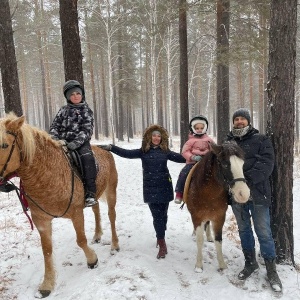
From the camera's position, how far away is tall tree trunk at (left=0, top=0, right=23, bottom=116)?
855 centimetres

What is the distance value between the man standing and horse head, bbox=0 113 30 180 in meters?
3.03

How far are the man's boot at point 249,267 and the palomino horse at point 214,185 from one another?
1.23ft

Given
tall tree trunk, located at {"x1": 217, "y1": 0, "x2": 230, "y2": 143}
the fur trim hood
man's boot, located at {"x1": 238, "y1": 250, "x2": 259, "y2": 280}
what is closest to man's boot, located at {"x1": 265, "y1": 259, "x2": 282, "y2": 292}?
man's boot, located at {"x1": 238, "y1": 250, "x2": 259, "y2": 280}

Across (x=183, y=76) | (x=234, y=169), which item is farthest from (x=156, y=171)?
(x=183, y=76)

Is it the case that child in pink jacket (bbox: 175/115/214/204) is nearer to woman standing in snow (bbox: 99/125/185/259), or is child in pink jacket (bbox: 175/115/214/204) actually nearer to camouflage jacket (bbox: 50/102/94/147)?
woman standing in snow (bbox: 99/125/185/259)

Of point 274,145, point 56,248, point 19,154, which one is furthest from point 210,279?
point 19,154

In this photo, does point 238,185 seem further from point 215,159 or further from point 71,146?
point 71,146

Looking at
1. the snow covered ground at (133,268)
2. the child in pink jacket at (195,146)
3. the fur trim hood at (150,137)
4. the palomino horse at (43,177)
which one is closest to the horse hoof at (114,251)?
the snow covered ground at (133,268)

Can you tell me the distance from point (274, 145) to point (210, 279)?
2302mm

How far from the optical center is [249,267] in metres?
4.12

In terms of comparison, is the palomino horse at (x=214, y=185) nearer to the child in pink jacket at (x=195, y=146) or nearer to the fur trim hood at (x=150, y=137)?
the child in pink jacket at (x=195, y=146)

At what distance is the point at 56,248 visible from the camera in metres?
5.14

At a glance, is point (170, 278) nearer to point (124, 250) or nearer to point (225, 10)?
point (124, 250)

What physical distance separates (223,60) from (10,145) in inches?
383
